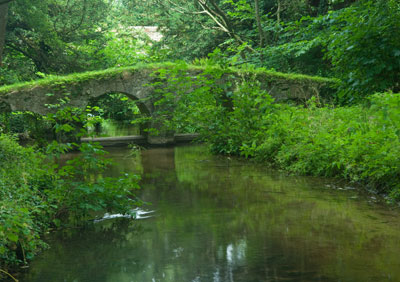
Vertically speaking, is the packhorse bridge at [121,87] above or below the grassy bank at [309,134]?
above

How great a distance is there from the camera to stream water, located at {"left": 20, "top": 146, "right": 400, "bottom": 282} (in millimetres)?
3271

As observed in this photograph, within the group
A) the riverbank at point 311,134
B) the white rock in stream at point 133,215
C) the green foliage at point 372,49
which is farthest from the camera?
the green foliage at point 372,49

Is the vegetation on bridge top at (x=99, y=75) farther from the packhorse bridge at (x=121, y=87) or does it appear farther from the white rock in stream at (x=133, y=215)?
the white rock in stream at (x=133, y=215)

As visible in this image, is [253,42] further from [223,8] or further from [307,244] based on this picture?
[307,244]

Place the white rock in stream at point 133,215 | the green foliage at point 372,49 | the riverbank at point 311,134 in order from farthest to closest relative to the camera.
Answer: the green foliage at point 372,49, the riverbank at point 311,134, the white rock in stream at point 133,215

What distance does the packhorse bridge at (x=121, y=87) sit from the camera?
40.0 feet

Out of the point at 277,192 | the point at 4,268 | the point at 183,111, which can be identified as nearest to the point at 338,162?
the point at 277,192

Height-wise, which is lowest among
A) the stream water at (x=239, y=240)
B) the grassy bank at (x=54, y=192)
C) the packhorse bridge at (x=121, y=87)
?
the stream water at (x=239, y=240)

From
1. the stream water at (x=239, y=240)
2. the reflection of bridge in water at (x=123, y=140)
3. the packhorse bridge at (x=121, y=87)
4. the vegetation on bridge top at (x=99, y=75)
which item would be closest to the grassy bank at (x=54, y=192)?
the stream water at (x=239, y=240)

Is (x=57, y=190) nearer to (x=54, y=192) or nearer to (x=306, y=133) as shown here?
(x=54, y=192)

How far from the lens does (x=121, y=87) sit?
13.0 m

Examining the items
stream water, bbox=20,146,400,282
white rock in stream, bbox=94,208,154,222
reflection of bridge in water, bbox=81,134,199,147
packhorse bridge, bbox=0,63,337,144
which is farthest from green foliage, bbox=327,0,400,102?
reflection of bridge in water, bbox=81,134,199,147

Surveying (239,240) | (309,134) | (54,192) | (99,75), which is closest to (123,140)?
(99,75)

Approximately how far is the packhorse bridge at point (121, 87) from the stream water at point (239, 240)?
6033mm
